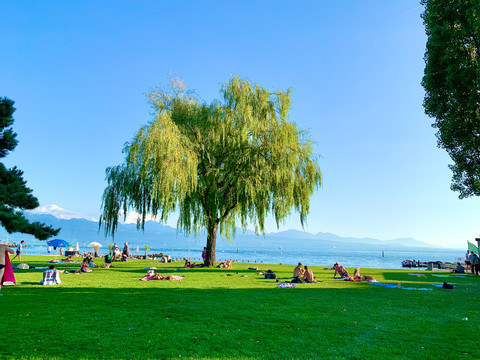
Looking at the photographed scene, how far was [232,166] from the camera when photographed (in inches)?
974

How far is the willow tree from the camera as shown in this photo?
946 inches

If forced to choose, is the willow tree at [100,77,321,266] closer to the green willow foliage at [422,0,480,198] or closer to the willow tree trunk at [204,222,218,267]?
the willow tree trunk at [204,222,218,267]

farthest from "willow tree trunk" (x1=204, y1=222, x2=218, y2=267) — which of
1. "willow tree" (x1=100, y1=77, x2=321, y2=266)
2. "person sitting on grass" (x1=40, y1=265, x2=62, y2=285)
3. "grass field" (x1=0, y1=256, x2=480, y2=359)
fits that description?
"grass field" (x1=0, y1=256, x2=480, y2=359)

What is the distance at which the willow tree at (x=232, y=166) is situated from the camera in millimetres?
24031

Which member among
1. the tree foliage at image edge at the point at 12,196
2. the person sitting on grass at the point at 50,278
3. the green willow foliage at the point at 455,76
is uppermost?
the green willow foliage at the point at 455,76

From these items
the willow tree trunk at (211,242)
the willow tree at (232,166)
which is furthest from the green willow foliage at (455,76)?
the willow tree trunk at (211,242)

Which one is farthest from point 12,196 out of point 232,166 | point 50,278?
point 232,166

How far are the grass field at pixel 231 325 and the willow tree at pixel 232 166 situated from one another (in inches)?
453

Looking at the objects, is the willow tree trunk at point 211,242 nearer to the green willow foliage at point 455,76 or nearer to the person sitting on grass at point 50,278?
the person sitting on grass at point 50,278

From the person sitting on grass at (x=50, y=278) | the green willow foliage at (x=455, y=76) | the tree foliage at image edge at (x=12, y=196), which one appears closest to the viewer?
the tree foliage at image edge at (x=12, y=196)

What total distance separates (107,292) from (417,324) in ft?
34.0

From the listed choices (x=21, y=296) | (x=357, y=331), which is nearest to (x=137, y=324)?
(x=357, y=331)

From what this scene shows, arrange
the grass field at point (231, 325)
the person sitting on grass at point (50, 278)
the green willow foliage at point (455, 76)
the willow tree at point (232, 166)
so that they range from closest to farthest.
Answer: the grass field at point (231, 325) < the person sitting on grass at point (50, 278) < the green willow foliage at point (455, 76) < the willow tree at point (232, 166)

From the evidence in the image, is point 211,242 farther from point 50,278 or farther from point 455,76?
point 455,76
